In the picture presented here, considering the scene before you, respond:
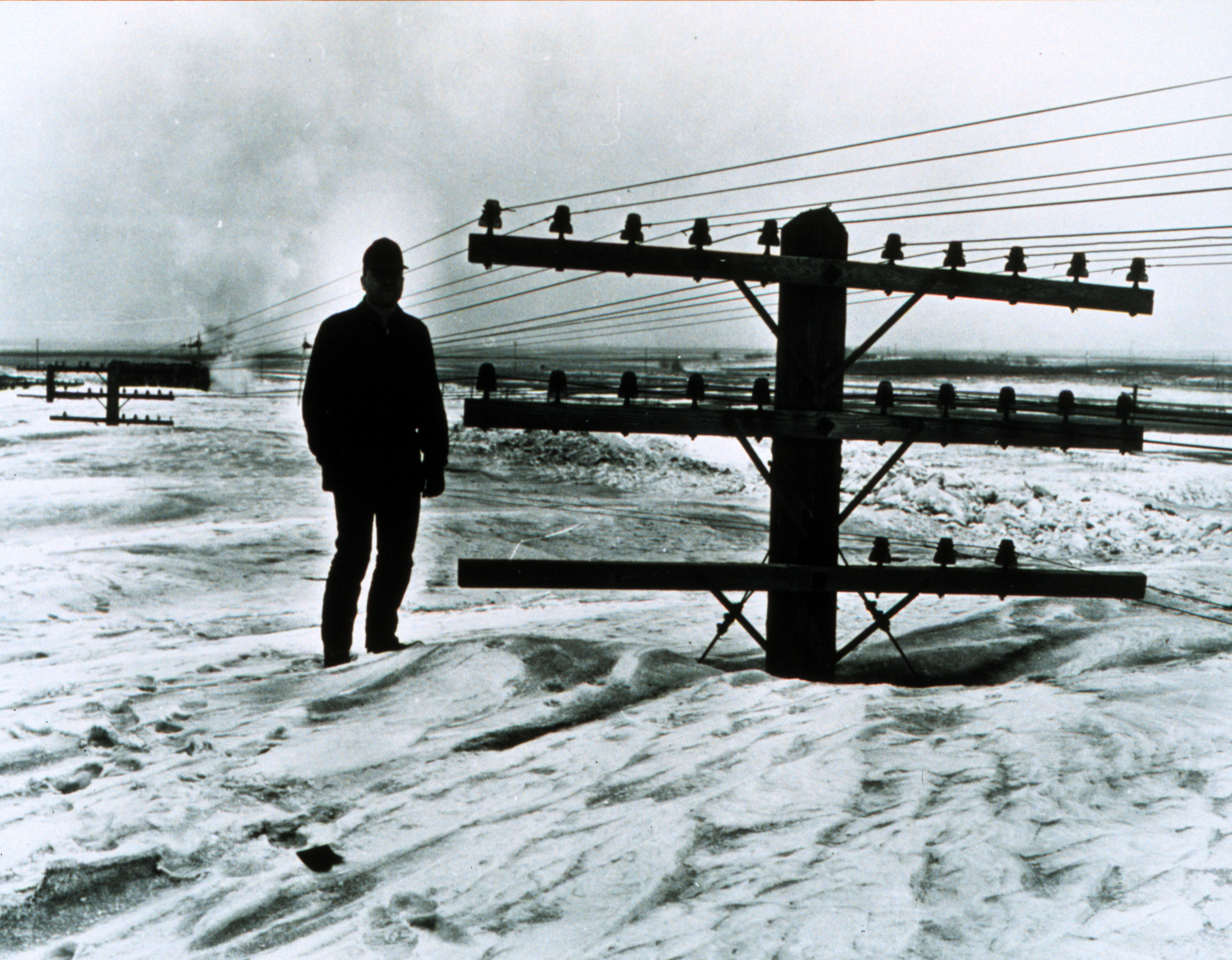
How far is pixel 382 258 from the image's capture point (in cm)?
444

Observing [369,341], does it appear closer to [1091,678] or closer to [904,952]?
[904,952]

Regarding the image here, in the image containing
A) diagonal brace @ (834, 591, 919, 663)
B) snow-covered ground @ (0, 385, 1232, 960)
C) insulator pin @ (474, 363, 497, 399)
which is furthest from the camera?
diagonal brace @ (834, 591, 919, 663)

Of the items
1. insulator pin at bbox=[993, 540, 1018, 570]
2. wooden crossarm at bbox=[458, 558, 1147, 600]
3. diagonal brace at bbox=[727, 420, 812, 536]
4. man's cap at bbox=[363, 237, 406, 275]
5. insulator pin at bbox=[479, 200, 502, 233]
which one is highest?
insulator pin at bbox=[479, 200, 502, 233]

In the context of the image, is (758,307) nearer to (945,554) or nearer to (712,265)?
(712,265)

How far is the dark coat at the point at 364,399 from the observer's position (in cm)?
439

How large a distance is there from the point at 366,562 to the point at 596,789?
7.31ft

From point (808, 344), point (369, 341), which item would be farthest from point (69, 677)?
point (808, 344)

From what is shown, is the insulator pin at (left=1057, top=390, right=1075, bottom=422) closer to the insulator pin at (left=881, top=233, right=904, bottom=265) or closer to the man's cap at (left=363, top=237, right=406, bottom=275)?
the insulator pin at (left=881, top=233, right=904, bottom=265)

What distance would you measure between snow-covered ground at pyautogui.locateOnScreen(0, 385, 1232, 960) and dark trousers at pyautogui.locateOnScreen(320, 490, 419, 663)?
25 centimetres

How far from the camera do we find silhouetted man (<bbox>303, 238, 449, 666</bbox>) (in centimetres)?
439

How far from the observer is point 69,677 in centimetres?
418

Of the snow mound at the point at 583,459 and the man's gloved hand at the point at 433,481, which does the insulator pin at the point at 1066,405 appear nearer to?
the man's gloved hand at the point at 433,481

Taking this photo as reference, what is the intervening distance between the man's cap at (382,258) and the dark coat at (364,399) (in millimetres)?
202

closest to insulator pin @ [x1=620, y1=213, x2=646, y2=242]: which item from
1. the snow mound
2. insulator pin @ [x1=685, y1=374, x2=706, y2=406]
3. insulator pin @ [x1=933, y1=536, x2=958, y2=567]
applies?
insulator pin @ [x1=685, y1=374, x2=706, y2=406]
